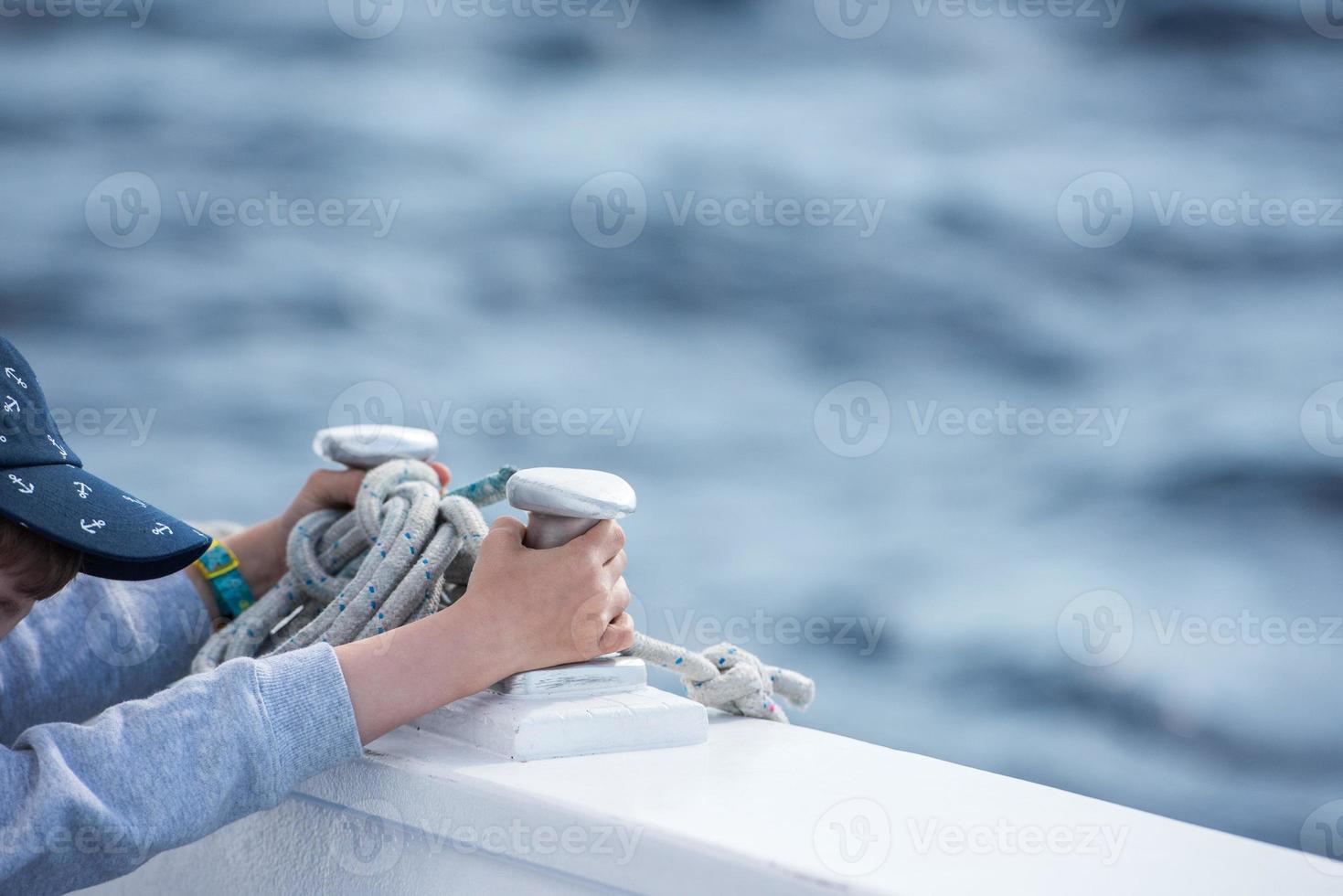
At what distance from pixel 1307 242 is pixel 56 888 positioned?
4.01 meters

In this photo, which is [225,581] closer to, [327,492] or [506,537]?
[327,492]

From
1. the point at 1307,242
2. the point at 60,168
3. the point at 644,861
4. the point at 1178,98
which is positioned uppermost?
the point at 1178,98

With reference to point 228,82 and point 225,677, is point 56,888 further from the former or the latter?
point 228,82

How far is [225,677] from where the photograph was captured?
30.7 inches

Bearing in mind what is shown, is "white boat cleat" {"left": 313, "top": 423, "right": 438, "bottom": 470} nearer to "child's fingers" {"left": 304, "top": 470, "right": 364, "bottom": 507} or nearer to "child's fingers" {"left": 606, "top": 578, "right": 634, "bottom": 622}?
"child's fingers" {"left": 304, "top": 470, "right": 364, "bottom": 507}

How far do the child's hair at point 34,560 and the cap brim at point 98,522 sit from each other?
0.05 ft

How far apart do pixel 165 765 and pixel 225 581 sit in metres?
0.43

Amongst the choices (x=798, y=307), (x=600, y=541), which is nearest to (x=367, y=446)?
(x=600, y=541)

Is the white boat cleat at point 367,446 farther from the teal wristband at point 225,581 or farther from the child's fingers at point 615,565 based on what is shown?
the child's fingers at point 615,565

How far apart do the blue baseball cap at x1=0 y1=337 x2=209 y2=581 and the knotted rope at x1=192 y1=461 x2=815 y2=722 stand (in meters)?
0.15

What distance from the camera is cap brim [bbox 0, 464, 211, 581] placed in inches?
29.8

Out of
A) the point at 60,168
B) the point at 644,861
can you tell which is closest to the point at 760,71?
the point at 60,168

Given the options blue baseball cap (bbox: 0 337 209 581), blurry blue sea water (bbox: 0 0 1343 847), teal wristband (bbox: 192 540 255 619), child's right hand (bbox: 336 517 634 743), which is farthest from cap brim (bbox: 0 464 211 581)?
blurry blue sea water (bbox: 0 0 1343 847)

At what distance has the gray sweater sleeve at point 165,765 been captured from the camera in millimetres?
696
